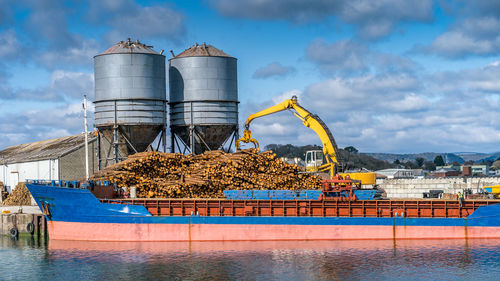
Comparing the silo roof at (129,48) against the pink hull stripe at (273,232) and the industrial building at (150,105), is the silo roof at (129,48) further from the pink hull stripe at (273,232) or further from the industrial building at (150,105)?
the pink hull stripe at (273,232)

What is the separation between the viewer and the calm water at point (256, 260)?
28.2 meters

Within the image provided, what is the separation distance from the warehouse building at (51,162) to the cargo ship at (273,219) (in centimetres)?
1407

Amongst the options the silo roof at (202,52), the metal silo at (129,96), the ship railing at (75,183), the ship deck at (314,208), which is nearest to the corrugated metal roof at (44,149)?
the metal silo at (129,96)

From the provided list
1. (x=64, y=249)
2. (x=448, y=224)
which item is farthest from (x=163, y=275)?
(x=448, y=224)

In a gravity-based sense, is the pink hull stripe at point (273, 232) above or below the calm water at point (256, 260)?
above

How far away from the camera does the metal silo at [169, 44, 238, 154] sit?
50.6m

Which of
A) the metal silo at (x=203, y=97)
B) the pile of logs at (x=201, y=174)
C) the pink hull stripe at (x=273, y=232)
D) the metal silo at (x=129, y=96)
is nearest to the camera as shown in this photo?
the pink hull stripe at (x=273, y=232)

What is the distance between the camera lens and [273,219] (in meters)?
37.1

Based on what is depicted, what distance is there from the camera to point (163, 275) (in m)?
28.3

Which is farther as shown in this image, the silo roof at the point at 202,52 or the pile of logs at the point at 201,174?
the silo roof at the point at 202,52

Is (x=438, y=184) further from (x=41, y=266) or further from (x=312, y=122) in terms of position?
(x=41, y=266)

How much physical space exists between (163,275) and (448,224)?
1742 centimetres

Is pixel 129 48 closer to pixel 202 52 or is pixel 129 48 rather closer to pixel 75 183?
pixel 202 52

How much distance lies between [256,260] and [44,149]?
35.1m
